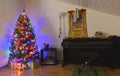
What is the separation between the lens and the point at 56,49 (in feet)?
18.7

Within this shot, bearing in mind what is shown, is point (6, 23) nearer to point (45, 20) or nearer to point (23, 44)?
point (23, 44)

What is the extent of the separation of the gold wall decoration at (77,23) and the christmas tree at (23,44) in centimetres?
144

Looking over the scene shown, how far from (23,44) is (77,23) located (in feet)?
6.34

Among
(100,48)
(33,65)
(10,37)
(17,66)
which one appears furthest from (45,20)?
(100,48)

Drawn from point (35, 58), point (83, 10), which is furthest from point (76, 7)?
point (35, 58)

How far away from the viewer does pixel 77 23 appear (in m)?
5.59

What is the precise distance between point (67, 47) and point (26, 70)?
1395mm

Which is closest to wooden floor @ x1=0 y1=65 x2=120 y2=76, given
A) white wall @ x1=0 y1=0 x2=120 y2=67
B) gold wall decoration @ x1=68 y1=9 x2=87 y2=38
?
white wall @ x1=0 y1=0 x2=120 y2=67

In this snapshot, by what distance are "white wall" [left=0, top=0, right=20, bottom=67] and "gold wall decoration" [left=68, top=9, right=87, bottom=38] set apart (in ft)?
6.23

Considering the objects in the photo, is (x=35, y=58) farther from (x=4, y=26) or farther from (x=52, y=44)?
(x=4, y=26)

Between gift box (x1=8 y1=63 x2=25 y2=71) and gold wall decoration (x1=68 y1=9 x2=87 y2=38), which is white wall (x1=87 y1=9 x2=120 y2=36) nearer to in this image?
gold wall decoration (x1=68 y1=9 x2=87 y2=38)

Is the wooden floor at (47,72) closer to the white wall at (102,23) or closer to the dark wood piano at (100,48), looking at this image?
the dark wood piano at (100,48)

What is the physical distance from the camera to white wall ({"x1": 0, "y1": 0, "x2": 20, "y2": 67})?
4.97 meters

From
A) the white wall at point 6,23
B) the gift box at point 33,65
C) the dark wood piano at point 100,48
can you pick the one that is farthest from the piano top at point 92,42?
the white wall at point 6,23
